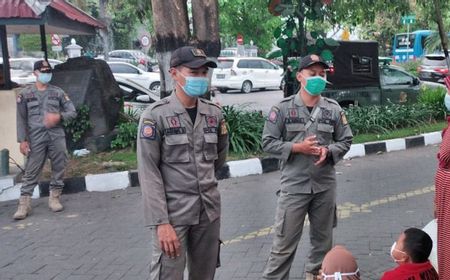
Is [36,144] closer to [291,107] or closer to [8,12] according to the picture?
[8,12]

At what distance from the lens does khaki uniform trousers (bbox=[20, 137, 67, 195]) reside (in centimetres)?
607

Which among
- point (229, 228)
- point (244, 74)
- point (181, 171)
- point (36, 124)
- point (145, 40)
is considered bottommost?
point (229, 228)

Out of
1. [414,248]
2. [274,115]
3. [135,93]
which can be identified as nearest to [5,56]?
[135,93]

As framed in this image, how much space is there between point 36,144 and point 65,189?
54.5 inches

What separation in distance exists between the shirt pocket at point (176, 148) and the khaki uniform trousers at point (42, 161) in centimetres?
371

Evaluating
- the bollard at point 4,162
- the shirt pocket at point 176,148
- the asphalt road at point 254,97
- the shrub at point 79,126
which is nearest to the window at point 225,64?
the asphalt road at point 254,97

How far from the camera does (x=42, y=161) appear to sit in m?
6.15

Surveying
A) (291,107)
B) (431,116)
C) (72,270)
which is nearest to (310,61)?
(291,107)

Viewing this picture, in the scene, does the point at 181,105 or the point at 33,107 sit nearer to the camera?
the point at 181,105

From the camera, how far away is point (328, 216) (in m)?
3.63

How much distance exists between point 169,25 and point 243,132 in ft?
7.19

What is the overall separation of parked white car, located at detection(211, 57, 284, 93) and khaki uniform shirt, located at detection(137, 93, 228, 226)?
61.2 ft

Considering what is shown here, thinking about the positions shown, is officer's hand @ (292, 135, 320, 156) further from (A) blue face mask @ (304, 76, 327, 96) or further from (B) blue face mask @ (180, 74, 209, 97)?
(B) blue face mask @ (180, 74, 209, 97)

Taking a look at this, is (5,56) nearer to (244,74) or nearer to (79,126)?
(79,126)
